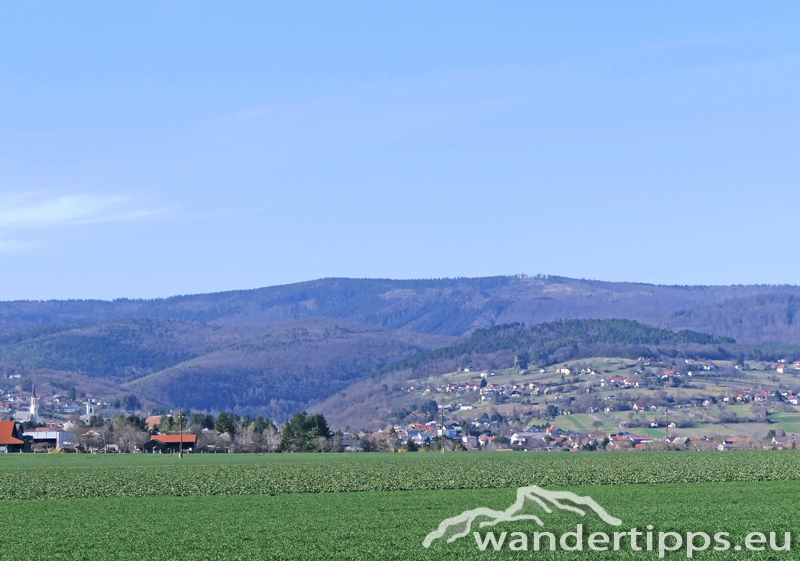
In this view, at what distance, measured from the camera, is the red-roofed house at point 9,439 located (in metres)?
134

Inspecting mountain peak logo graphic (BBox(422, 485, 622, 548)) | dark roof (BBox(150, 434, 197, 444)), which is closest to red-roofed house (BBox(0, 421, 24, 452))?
dark roof (BBox(150, 434, 197, 444))

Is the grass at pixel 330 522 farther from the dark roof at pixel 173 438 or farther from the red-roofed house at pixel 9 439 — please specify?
Answer: the red-roofed house at pixel 9 439

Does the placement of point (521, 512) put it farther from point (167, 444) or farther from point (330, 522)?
point (167, 444)

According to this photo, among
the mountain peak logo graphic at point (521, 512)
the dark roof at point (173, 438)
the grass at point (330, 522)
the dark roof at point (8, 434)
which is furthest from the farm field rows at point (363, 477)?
the dark roof at point (8, 434)

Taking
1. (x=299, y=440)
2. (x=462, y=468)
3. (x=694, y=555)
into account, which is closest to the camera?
(x=694, y=555)

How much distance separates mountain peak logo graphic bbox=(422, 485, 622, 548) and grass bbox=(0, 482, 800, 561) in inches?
19.6

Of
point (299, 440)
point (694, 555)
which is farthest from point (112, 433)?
point (694, 555)

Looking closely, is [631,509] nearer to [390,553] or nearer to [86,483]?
[390,553]

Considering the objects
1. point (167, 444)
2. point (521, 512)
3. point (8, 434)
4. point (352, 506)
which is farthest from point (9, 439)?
point (521, 512)

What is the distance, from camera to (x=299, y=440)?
13838 centimetres

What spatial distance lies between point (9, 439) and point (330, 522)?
110 m

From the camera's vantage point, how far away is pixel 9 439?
135625 millimetres

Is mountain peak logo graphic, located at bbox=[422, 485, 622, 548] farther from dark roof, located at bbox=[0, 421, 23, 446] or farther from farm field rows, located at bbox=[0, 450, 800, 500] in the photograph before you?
dark roof, located at bbox=[0, 421, 23, 446]

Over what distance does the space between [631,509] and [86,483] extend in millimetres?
31205
